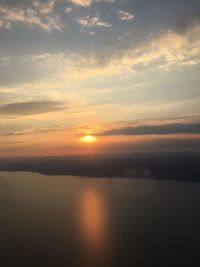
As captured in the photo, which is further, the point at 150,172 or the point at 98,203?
the point at 150,172

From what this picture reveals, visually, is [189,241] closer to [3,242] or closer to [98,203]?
[3,242]

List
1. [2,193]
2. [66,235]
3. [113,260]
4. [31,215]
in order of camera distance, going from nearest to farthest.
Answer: [113,260], [66,235], [31,215], [2,193]

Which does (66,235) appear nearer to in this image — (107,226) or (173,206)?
(107,226)

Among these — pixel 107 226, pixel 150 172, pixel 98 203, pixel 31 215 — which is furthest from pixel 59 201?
pixel 150 172

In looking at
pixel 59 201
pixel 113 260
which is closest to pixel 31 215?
pixel 59 201

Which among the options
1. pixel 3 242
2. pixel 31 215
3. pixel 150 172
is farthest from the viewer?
pixel 150 172

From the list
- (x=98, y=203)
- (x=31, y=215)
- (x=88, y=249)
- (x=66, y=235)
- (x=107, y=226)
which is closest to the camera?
(x=88, y=249)
